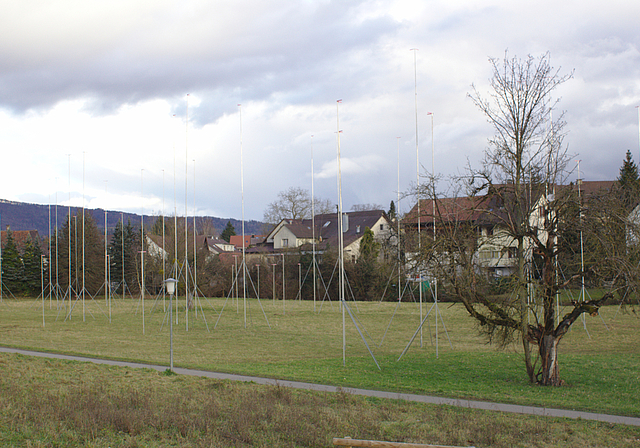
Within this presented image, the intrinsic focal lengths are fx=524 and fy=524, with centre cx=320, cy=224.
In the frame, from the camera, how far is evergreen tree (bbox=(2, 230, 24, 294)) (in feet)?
181

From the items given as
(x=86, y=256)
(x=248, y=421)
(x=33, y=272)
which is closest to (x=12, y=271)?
(x=33, y=272)

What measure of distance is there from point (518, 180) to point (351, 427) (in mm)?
6955

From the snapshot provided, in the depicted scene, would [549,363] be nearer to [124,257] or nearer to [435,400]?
[435,400]

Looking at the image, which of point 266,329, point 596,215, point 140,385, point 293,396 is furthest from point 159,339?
point 596,215

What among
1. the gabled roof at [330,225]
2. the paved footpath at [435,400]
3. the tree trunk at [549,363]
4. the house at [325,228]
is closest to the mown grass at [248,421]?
the paved footpath at [435,400]

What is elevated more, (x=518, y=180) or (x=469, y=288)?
(x=518, y=180)

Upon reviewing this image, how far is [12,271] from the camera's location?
55594 millimetres

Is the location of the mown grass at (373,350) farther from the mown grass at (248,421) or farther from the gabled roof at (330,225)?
the gabled roof at (330,225)

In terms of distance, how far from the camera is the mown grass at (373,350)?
39.0ft

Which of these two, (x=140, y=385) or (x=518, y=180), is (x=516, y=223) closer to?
(x=518, y=180)

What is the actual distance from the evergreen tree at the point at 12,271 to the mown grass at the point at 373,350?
22732 millimetres

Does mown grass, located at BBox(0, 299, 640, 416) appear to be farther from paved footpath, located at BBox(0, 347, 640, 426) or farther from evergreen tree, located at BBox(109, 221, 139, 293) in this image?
evergreen tree, located at BBox(109, 221, 139, 293)

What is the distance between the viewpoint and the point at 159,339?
75.4 feet

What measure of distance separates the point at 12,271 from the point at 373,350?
49.9 m
